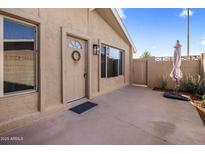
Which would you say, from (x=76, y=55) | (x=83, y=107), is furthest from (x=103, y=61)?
(x=83, y=107)

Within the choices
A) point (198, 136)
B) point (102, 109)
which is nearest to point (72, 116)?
point (102, 109)

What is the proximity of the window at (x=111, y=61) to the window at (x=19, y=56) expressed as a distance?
3353 mm

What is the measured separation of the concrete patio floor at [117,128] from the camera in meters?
2.39

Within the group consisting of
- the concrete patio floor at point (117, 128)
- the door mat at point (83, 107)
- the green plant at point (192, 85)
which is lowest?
the concrete patio floor at point (117, 128)

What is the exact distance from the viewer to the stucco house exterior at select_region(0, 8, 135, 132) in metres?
2.61

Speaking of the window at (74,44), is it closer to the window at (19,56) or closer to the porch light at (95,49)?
the porch light at (95,49)

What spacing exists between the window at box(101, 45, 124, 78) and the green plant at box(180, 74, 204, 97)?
12.1ft

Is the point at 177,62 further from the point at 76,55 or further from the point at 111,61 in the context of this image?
the point at 76,55

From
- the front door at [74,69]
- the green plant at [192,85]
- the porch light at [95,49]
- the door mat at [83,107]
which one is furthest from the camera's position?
the green plant at [192,85]

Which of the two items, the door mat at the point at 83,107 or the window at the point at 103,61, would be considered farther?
the window at the point at 103,61

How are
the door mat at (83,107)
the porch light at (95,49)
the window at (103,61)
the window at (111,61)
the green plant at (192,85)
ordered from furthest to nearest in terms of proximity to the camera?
1. the green plant at (192,85)
2. the window at (111,61)
3. the window at (103,61)
4. the porch light at (95,49)
5. the door mat at (83,107)

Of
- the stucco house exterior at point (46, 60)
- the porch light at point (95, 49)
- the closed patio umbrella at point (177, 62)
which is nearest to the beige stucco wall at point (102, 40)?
the stucco house exterior at point (46, 60)

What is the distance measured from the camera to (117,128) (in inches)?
113

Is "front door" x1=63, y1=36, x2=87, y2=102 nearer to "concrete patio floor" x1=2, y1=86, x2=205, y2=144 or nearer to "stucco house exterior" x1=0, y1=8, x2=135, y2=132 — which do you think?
"stucco house exterior" x1=0, y1=8, x2=135, y2=132
